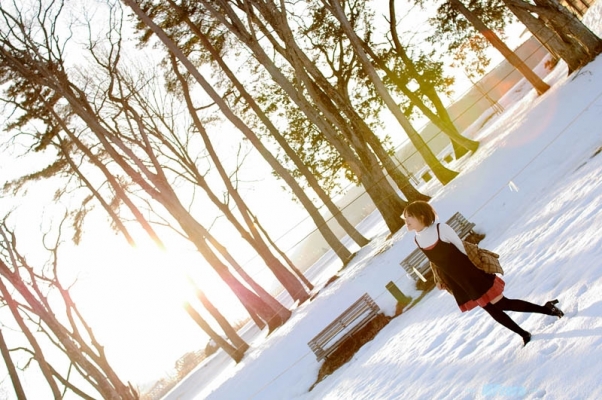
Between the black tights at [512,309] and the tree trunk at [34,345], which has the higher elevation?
the tree trunk at [34,345]

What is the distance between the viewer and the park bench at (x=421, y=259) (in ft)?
33.0

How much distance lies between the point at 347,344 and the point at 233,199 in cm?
1256

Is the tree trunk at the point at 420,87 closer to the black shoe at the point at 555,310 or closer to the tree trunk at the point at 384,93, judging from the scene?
the tree trunk at the point at 384,93

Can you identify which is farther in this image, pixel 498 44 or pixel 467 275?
pixel 498 44

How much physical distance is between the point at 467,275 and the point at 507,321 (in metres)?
0.55

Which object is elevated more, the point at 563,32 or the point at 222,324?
the point at 563,32

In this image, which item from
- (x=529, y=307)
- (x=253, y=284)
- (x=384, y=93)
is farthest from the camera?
(x=253, y=284)

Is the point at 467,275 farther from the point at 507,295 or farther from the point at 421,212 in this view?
the point at 507,295

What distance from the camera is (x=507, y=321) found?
14.9 feet

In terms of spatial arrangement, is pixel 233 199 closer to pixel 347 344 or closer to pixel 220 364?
pixel 220 364

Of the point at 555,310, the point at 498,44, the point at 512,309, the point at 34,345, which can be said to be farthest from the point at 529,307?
the point at 498,44

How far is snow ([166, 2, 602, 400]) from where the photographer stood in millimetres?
4250

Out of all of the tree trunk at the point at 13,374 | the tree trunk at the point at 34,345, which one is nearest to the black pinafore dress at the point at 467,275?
the tree trunk at the point at 13,374

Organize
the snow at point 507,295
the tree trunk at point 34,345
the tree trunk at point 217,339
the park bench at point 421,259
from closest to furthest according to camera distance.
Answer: the snow at point 507,295, the park bench at point 421,259, the tree trunk at point 34,345, the tree trunk at point 217,339
